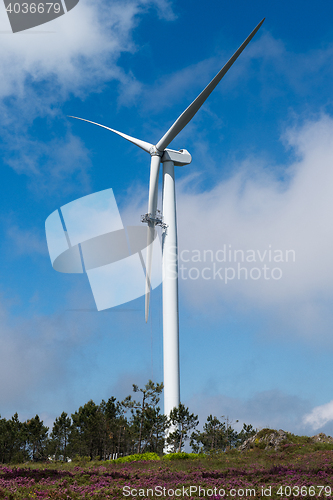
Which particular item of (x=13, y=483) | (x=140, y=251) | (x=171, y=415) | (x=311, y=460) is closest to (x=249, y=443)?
(x=171, y=415)

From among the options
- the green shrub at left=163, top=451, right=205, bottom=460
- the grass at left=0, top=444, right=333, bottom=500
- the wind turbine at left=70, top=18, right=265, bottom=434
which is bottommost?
the grass at left=0, top=444, right=333, bottom=500

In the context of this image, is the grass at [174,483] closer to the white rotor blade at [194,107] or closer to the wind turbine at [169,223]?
the wind turbine at [169,223]

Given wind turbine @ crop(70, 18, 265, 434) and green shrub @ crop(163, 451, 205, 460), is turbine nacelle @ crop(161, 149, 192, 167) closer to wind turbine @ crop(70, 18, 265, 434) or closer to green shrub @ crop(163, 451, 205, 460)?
wind turbine @ crop(70, 18, 265, 434)

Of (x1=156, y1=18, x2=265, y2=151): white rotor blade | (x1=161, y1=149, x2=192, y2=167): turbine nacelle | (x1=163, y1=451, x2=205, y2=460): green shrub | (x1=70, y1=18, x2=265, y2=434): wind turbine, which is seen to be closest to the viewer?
(x1=163, y1=451, x2=205, y2=460): green shrub

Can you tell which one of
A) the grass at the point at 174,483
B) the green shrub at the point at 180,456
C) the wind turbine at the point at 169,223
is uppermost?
the wind turbine at the point at 169,223

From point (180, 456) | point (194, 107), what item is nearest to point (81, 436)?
point (180, 456)

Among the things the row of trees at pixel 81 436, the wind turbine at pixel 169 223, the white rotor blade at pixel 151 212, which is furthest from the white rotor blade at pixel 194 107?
the row of trees at pixel 81 436

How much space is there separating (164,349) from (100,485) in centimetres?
2766

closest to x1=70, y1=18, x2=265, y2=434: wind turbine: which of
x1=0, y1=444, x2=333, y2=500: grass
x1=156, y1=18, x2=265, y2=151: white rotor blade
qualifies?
x1=156, y1=18, x2=265, y2=151: white rotor blade

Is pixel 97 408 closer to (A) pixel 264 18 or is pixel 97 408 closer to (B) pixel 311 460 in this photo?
(B) pixel 311 460

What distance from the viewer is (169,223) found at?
5194cm

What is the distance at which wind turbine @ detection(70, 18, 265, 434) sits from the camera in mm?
45594

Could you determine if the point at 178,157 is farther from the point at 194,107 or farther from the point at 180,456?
the point at 180,456

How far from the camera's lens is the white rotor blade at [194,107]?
4415 cm
